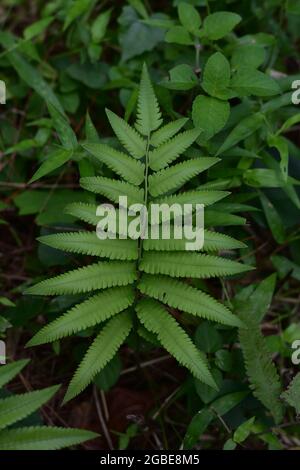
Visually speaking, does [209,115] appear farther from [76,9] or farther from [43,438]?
[43,438]

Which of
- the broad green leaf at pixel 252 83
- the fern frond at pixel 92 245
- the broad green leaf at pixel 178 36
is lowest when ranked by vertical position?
the fern frond at pixel 92 245

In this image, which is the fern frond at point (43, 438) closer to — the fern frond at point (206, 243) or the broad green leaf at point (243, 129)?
the fern frond at point (206, 243)

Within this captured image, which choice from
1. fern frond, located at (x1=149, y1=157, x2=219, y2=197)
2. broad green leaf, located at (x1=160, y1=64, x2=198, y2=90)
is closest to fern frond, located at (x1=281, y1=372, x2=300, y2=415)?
fern frond, located at (x1=149, y1=157, x2=219, y2=197)

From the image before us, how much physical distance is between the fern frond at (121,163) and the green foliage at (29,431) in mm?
772

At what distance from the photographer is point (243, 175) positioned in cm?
262

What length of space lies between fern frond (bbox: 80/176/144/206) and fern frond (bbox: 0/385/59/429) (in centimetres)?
72

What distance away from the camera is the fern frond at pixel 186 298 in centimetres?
206

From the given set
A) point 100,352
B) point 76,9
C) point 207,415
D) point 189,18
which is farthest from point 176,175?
point 76,9

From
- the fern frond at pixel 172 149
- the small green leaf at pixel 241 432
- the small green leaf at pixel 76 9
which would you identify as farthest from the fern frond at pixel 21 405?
the small green leaf at pixel 76 9

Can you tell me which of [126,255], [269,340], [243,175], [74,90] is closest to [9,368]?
[126,255]

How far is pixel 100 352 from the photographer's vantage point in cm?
212

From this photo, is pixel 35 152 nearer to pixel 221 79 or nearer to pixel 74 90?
pixel 74 90
